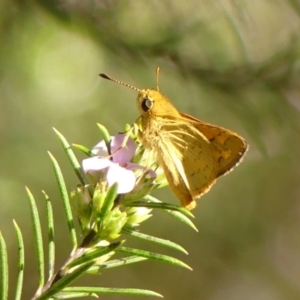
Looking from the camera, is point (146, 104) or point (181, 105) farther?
point (181, 105)

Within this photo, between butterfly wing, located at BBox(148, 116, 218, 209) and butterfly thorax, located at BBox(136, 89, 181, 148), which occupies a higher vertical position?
butterfly thorax, located at BBox(136, 89, 181, 148)

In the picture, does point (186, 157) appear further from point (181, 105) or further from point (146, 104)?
point (181, 105)

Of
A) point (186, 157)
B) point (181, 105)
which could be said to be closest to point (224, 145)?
point (186, 157)

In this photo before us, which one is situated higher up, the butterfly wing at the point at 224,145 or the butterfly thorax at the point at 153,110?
the butterfly thorax at the point at 153,110

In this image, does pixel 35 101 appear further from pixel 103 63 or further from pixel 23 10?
pixel 23 10

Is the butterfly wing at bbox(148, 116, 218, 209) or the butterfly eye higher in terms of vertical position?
the butterfly eye

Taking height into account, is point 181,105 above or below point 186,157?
above
